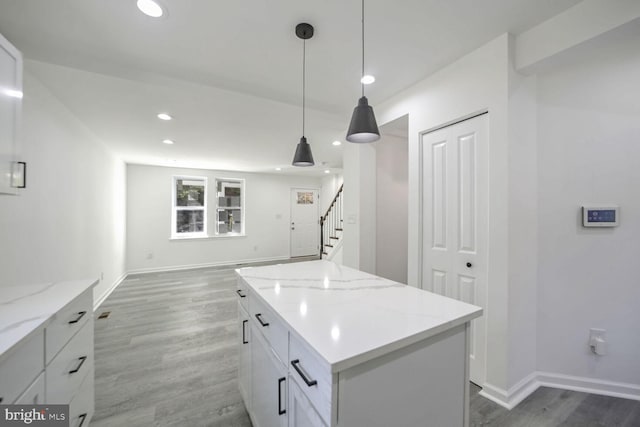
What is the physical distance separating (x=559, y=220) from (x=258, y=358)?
7.85ft

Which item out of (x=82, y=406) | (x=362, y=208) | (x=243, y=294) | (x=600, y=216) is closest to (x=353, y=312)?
(x=243, y=294)

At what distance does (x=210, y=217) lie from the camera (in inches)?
245

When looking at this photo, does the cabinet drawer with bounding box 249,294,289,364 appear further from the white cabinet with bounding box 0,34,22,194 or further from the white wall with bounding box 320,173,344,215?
the white wall with bounding box 320,173,344,215

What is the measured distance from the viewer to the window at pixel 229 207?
20.8ft

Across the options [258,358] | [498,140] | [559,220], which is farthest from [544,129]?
[258,358]

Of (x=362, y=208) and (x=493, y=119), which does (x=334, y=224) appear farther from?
(x=493, y=119)

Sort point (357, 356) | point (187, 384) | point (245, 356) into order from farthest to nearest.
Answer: point (187, 384)
point (245, 356)
point (357, 356)

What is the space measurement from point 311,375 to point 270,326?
1.38ft

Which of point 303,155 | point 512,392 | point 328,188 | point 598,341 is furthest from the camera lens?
point 328,188

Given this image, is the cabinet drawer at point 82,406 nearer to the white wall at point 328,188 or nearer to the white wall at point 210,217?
the white wall at point 210,217

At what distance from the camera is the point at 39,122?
6.99 feet

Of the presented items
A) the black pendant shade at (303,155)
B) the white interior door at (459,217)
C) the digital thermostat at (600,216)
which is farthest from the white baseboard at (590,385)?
the black pendant shade at (303,155)

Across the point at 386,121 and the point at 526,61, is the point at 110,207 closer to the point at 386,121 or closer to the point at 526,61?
the point at 386,121

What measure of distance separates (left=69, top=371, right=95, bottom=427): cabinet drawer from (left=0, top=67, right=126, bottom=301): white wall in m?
0.93
